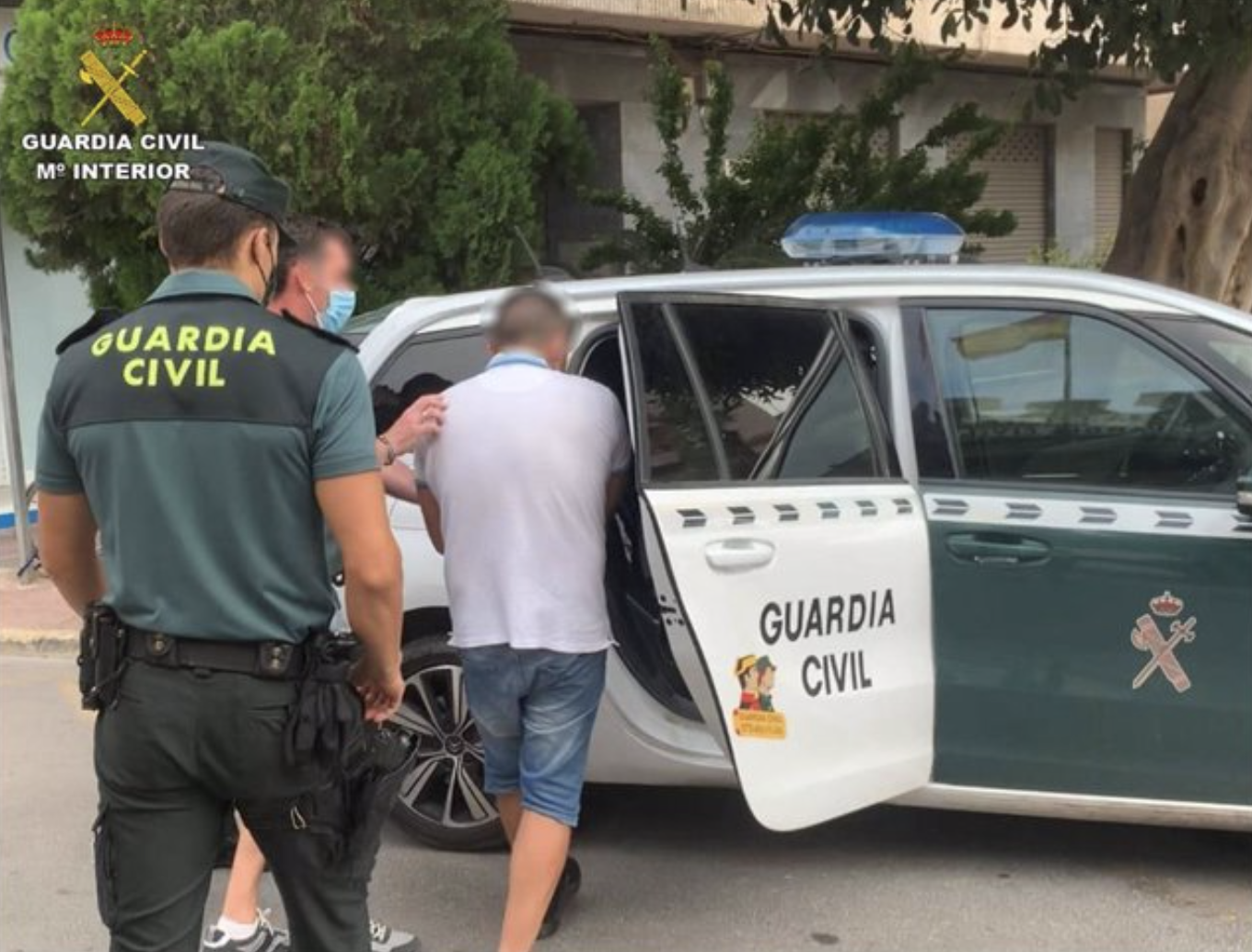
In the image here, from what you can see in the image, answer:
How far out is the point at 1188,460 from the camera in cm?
366

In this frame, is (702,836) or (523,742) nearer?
(523,742)

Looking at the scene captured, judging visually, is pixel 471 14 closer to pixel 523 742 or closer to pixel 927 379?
pixel 927 379

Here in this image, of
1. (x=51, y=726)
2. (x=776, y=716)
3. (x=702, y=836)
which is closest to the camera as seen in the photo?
(x=776, y=716)

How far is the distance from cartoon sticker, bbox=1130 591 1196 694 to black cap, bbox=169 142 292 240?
232 centimetres

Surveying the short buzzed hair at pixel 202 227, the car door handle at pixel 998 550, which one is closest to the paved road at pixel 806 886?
the car door handle at pixel 998 550

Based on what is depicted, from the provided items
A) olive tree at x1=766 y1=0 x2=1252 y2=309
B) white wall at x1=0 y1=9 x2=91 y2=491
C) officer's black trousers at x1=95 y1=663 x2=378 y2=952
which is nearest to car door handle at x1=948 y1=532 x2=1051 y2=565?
officer's black trousers at x1=95 y1=663 x2=378 y2=952

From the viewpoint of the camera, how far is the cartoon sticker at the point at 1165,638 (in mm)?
3529

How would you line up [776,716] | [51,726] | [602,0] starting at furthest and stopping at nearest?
[602,0], [51,726], [776,716]

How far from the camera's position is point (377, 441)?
10.7 feet

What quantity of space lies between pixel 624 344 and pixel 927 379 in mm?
903

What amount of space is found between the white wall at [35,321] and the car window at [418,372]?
Result: 8.12 metres

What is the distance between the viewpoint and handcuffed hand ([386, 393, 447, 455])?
333 cm

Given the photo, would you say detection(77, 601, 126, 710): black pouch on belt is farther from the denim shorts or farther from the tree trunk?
the tree trunk

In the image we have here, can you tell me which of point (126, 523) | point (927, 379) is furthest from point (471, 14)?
point (126, 523)
